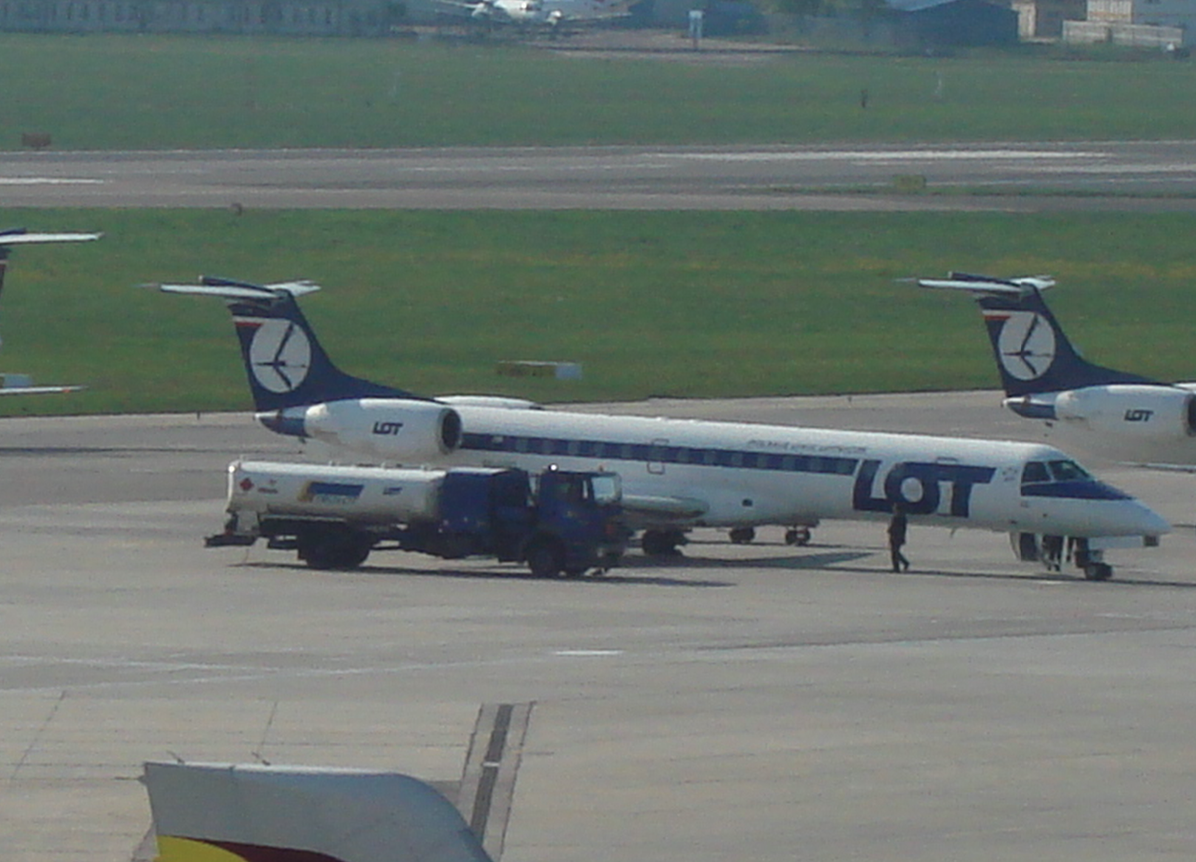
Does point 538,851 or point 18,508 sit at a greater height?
point 538,851

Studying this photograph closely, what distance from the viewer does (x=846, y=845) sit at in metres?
24.2

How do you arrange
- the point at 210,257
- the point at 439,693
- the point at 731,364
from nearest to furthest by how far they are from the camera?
the point at 439,693 < the point at 731,364 < the point at 210,257

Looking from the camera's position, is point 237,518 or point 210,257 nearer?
point 237,518

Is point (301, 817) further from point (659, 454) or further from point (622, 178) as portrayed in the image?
point (622, 178)

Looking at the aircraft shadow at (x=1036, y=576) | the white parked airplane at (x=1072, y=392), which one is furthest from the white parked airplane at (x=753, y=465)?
the white parked airplane at (x=1072, y=392)

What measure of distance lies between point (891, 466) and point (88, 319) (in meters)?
46.7

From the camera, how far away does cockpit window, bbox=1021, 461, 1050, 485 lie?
47.1 m

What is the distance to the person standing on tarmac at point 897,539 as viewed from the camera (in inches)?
1860

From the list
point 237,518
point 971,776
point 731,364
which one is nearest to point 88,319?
point 731,364

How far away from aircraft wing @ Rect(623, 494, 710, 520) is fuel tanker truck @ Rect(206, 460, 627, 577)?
1610 mm

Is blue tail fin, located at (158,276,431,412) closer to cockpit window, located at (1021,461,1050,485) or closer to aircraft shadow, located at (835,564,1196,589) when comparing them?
aircraft shadow, located at (835,564,1196,589)

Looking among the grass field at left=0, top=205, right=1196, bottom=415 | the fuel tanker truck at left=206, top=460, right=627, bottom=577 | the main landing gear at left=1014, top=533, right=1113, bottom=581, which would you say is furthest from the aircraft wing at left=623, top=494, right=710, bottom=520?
the grass field at left=0, top=205, right=1196, bottom=415

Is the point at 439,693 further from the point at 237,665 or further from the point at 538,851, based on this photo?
the point at 538,851

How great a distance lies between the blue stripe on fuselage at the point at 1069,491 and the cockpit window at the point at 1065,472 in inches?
4.4
